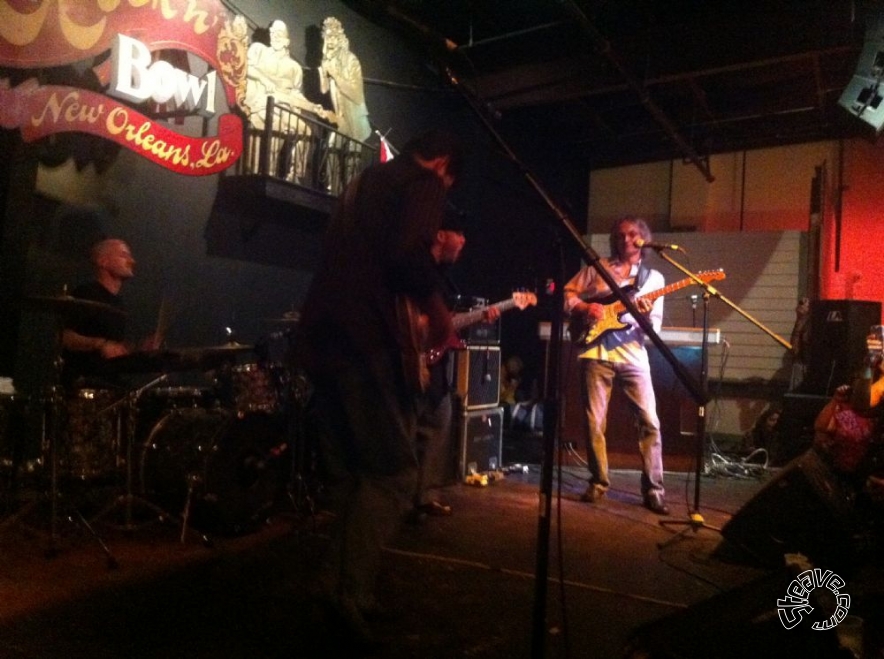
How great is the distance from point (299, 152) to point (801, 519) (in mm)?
4670

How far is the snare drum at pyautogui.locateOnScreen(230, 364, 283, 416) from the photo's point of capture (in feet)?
13.6

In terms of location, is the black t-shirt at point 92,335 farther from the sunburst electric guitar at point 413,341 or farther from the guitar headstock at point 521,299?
the guitar headstock at point 521,299

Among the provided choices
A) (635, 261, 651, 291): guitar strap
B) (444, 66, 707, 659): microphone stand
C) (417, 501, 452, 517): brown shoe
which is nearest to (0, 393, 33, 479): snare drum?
(417, 501, 452, 517): brown shoe

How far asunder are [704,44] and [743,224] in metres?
3.50

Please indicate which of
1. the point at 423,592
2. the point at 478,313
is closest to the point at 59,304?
the point at 423,592

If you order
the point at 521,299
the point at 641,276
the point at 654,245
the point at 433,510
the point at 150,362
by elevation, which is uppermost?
the point at 654,245

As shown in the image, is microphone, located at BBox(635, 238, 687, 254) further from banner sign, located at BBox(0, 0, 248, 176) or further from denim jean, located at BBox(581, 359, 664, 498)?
banner sign, located at BBox(0, 0, 248, 176)

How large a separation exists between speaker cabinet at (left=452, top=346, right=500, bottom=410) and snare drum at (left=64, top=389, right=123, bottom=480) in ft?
8.12

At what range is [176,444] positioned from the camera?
3.76 metres

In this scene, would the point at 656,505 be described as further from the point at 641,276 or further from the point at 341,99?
the point at 341,99

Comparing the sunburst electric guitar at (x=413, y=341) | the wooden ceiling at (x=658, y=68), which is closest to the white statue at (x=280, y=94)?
the wooden ceiling at (x=658, y=68)

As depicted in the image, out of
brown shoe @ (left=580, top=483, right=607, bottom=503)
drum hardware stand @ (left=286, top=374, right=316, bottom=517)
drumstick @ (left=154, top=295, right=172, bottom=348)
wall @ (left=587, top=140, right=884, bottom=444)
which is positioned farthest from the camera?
wall @ (left=587, top=140, right=884, bottom=444)

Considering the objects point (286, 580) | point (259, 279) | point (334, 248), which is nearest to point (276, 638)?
point (286, 580)

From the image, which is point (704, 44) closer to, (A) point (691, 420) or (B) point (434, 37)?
(A) point (691, 420)
